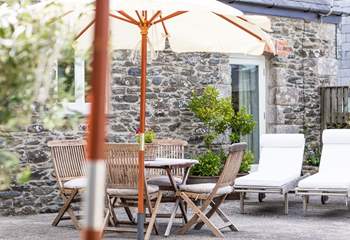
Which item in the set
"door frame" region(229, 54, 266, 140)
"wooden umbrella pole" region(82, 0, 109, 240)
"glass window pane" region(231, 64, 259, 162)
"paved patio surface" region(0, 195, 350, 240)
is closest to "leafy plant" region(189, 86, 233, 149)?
"paved patio surface" region(0, 195, 350, 240)

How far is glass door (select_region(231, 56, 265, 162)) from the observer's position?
12.3 m

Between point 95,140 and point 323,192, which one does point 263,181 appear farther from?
point 95,140

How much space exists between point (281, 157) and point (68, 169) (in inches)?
132

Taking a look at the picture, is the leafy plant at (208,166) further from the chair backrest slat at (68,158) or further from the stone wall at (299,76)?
the chair backrest slat at (68,158)

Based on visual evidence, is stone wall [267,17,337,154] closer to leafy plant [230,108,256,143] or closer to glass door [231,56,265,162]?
glass door [231,56,265,162]

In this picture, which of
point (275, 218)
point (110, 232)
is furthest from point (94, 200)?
point (275, 218)

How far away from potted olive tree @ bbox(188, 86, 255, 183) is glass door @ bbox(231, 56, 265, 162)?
1.19 m

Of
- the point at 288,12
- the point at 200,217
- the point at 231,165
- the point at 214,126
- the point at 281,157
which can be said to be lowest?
the point at 200,217

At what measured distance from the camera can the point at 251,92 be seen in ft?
41.2

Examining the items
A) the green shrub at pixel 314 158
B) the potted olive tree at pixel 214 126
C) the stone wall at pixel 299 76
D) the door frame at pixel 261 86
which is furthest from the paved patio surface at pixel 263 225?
the stone wall at pixel 299 76

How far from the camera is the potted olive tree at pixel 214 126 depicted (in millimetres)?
10531

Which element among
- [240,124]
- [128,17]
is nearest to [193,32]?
[128,17]

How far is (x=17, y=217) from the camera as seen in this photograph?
30.0 ft

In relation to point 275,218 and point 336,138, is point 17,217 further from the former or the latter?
point 336,138
